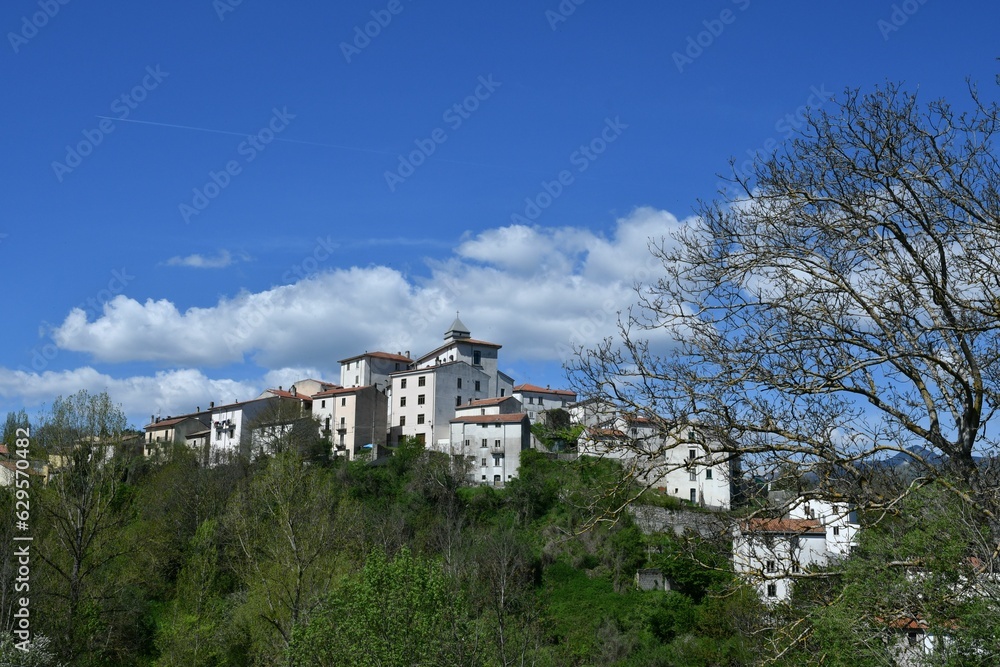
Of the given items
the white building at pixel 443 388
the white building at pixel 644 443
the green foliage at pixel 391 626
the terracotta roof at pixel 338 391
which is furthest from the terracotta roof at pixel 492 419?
the white building at pixel 644 443

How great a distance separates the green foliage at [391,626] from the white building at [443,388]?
5054 centimetres

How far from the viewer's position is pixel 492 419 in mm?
68312

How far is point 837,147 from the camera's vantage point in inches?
254

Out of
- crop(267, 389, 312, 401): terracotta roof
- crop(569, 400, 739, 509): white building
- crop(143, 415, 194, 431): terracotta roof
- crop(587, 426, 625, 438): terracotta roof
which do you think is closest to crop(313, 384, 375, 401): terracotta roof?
crop(267, 389, 312, 401): terracotta roof

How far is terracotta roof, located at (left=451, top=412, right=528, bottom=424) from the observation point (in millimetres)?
67500

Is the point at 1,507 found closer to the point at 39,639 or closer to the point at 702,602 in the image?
the point at 39,639

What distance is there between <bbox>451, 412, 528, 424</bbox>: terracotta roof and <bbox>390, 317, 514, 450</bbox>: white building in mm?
2767

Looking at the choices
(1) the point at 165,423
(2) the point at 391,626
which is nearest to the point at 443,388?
(1) the point at 165,423

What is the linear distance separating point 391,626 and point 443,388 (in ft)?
179

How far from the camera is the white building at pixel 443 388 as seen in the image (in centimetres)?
7288

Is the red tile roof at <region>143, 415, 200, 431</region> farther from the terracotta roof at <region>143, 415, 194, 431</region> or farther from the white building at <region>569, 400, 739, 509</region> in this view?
the white building at <region>569, 400, 739, 509</region>

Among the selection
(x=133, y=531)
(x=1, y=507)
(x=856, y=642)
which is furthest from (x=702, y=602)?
(x=856, y=642)

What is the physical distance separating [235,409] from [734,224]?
76131 millimetres

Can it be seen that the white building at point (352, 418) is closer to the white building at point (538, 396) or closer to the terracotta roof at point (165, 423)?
the white building at point (538, 396)
